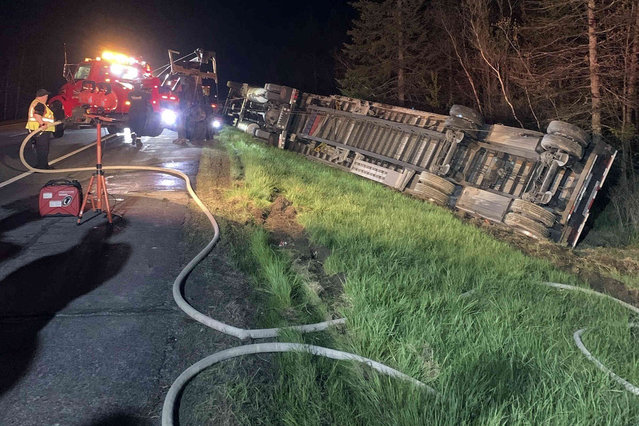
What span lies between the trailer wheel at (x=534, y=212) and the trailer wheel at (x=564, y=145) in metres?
1.10

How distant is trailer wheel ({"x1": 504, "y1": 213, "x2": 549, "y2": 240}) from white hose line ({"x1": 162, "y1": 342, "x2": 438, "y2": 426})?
6.26 meters

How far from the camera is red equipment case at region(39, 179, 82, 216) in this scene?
650cm

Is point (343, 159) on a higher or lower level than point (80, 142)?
higher

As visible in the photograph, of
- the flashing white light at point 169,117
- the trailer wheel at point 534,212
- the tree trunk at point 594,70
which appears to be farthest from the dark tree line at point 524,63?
the flashing white light at point 169,117

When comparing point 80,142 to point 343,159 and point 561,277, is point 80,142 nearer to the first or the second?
point 343,159

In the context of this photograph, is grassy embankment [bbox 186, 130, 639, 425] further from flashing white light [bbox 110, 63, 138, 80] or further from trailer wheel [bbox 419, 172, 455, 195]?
flashing white light [bbox 110, 63, 138, 80]

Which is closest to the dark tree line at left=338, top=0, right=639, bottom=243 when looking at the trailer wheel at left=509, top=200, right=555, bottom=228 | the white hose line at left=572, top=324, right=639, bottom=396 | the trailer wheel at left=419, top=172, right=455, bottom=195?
the trailer wheel at left=509, top=200, right=555, bottom=228

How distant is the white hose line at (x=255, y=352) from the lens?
2.62 meters

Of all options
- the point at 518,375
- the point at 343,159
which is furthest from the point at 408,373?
the point at 343,159

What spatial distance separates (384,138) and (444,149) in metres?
2.21

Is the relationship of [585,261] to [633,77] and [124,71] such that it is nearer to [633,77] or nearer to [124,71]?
[633,77]

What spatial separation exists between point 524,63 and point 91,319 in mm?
11822

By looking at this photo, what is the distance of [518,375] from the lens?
2875 mm

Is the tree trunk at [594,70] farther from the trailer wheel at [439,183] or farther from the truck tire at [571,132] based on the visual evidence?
the trailer wheel at [439,183]
